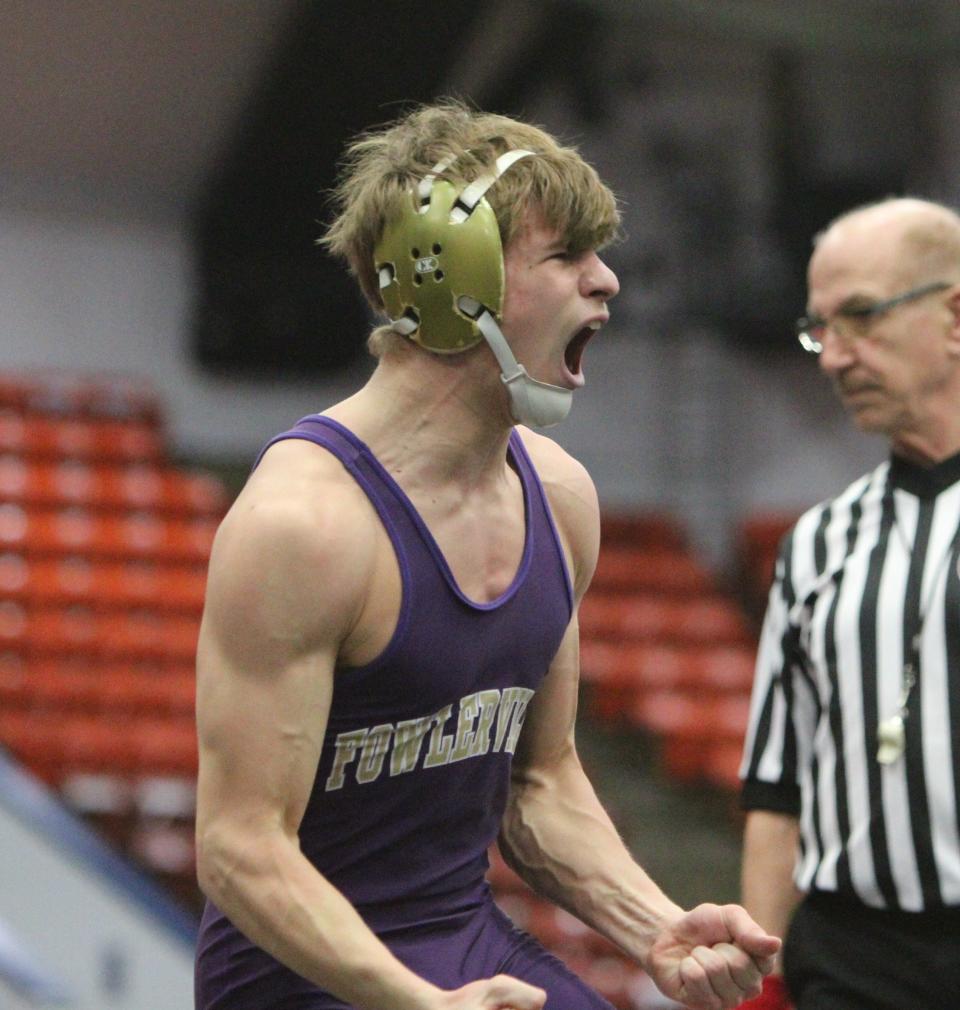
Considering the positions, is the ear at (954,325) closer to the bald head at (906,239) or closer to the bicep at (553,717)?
the bald head at (906,239)

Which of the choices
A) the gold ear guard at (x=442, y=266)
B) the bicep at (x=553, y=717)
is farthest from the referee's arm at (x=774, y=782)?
the gold ear guard at (x=442, y=266)

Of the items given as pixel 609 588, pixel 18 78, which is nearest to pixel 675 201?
pixel 609 588

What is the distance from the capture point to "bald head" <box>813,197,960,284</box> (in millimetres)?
3092

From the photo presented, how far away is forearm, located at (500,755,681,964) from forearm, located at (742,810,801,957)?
0.67 metres

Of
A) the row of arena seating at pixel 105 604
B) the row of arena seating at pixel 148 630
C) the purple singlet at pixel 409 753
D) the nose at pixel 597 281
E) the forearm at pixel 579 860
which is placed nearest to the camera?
the purple singlet at pixel 409 753

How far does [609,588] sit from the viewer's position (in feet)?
34.6

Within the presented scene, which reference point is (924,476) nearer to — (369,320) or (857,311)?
(857,311)

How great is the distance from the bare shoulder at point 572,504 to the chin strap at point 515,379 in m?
0.26

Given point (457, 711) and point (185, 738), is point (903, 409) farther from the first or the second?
point (185, 738)

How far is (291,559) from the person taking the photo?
6.47 ft

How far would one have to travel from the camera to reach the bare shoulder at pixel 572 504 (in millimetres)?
2430

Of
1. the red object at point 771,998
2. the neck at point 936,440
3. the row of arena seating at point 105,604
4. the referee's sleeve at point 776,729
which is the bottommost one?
the row of arena seating at point 105,604

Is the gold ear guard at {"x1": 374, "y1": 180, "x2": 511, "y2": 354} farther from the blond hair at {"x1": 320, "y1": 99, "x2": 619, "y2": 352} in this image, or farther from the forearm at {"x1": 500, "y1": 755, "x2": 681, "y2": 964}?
the forearm at {"x1": 500, "y1": 755, "x2": 681, "y2": 964}

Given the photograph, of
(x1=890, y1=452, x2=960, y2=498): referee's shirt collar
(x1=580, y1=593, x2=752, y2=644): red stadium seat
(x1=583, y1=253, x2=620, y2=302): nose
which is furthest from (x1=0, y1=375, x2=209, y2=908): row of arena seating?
(x1=583, y1=253, x2=620, y2=302): nose
